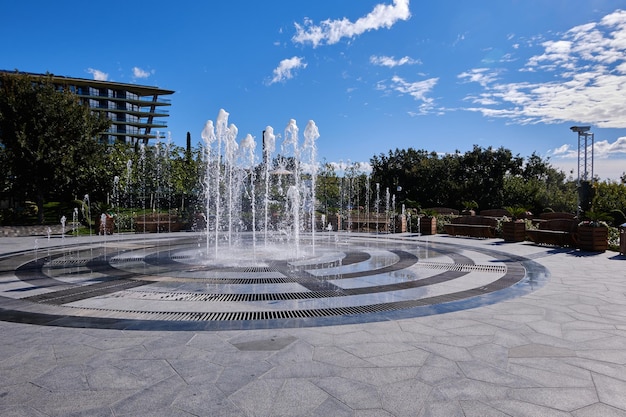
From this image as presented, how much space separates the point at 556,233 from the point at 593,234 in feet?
4.31

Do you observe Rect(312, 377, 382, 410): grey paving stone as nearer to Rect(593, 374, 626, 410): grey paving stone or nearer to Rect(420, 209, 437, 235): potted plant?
Rect(593, 374, 626, 410): grey paving stone

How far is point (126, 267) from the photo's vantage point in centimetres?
905

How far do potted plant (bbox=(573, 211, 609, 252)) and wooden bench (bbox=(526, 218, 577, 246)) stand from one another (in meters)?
0.58

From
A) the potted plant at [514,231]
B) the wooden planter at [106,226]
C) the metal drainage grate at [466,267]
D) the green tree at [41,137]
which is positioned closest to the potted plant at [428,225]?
the potted plant at [514,231]

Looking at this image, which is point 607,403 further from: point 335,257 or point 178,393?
point 335,257

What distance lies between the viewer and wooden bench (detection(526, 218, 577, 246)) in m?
12.9

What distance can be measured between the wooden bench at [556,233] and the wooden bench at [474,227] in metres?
2.08

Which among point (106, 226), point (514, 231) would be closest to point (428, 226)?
point (514, 231)

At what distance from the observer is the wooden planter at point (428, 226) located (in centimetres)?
1833

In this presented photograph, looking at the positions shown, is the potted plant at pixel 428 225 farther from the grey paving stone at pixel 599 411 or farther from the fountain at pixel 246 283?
the grey paving stone at pixel 599 411

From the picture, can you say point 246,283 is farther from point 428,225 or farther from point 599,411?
point 428,225

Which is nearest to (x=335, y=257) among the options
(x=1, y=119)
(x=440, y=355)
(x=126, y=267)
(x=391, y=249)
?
(x=391, y=249)

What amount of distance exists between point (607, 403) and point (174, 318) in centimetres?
442

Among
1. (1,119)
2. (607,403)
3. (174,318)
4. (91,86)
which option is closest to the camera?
(607,403)
